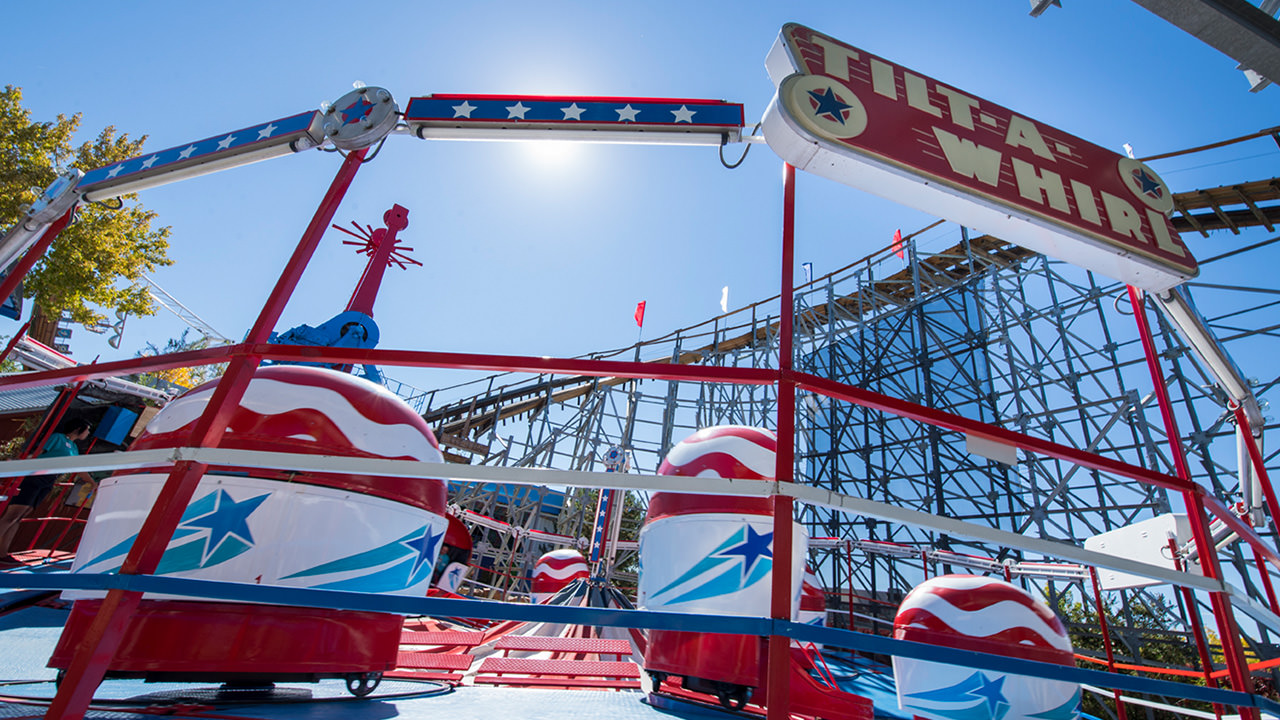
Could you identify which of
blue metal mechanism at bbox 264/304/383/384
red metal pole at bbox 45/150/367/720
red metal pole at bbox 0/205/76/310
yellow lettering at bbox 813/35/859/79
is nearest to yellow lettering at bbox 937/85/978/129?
yellow lettering at bbox 813/35/859/79

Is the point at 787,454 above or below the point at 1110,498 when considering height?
below

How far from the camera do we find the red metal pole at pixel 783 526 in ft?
4.71

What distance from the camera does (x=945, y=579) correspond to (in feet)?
13.3

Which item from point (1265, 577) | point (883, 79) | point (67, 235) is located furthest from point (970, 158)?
point (67, 235)

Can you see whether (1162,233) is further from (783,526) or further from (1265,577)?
(783,526)

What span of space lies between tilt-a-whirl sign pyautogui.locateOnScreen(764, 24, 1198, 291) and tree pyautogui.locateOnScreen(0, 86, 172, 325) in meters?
12.6

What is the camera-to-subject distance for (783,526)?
1573 millimetres

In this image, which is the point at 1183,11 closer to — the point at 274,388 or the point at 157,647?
the point at 274,388

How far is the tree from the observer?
10641 mm

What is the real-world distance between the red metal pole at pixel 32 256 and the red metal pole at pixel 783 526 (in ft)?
12.1

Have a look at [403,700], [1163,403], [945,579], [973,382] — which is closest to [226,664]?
[403,700]

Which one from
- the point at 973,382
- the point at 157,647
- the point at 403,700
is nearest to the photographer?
the point at 157,647

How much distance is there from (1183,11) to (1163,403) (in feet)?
5.11

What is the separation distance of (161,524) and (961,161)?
293 centimetres
